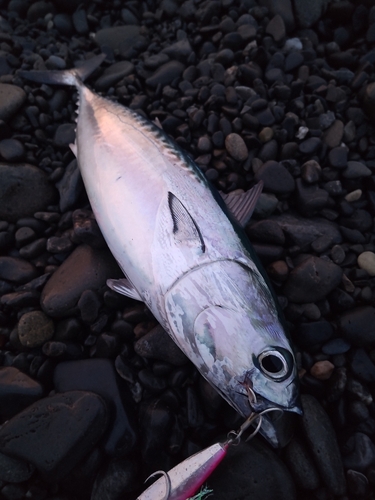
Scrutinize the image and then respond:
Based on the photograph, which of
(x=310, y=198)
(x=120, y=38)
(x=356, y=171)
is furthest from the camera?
(x=120, y=38)

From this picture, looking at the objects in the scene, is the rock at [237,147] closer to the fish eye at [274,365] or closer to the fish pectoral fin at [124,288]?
the fish pectoral fin at [124,288]

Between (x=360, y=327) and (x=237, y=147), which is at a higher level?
(x=237, y=147)

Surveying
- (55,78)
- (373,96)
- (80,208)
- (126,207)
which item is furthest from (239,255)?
(55,78)

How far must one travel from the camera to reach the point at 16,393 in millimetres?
2082

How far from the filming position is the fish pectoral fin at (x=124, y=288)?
2.15m

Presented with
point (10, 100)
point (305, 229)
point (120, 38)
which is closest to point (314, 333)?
point (305, 229)

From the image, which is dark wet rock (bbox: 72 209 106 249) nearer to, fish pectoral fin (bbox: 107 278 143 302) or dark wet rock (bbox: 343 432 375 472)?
fish pectoral fin (bbox: 107 278 143 302)

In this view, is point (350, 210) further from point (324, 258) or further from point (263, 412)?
point (263, 412)

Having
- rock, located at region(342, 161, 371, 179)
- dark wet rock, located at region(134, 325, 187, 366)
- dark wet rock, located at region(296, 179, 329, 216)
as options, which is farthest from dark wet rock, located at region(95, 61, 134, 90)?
dark wet rock, located at region(134, 325, 187, 366)

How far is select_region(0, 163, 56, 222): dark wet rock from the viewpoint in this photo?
269cm

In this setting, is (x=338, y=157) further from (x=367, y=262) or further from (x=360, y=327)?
(x=360, y=327)

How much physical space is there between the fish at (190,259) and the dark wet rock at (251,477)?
0.29m

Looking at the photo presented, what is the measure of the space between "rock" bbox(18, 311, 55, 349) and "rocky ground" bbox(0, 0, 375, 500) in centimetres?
1

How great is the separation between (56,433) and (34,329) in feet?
2.31
